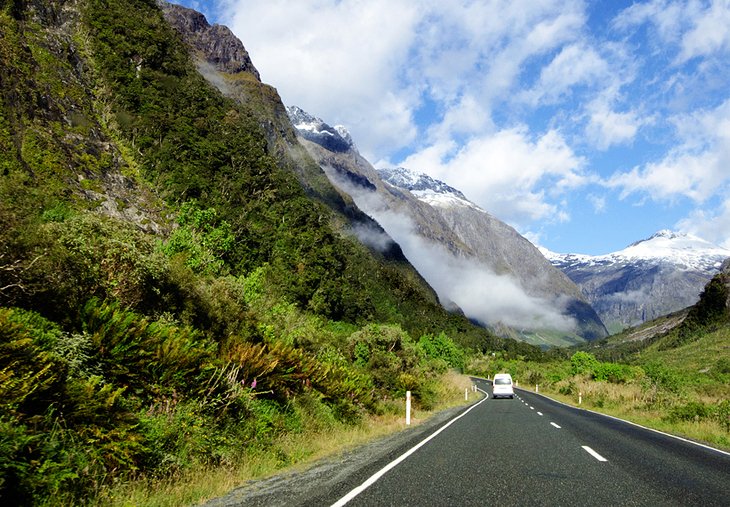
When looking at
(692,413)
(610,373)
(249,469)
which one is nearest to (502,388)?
(610,373)

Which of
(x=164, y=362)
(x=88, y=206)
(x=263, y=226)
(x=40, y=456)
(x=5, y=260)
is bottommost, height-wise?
(x=40, y=456)

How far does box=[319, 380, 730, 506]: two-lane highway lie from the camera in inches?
242

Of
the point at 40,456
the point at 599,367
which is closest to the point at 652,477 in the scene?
the point at 40,456

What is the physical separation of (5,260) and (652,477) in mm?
10441

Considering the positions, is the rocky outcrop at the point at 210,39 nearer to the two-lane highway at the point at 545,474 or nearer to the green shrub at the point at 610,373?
the green shrub at the point at 610,373

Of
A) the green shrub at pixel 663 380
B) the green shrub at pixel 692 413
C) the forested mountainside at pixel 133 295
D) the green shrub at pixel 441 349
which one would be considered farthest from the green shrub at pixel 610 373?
the green shrub at pixel 441 349

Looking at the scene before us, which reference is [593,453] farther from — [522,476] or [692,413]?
[692,413]

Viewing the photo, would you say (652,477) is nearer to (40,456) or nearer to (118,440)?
(118,440)

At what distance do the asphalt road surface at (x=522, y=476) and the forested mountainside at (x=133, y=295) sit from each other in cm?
201

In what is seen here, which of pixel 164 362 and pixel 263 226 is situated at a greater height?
pixel 263 226

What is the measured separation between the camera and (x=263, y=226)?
68.4m

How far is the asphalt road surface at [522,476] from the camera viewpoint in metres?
6.12

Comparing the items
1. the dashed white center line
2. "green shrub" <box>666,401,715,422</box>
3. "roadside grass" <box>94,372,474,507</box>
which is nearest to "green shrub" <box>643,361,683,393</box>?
"green shrub" <box>666,401,715,422</box>

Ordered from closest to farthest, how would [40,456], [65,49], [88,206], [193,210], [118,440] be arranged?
1. [40,456]
2. [118,440]
3. [88,206]
4. [193,210]
5. [65,49]
